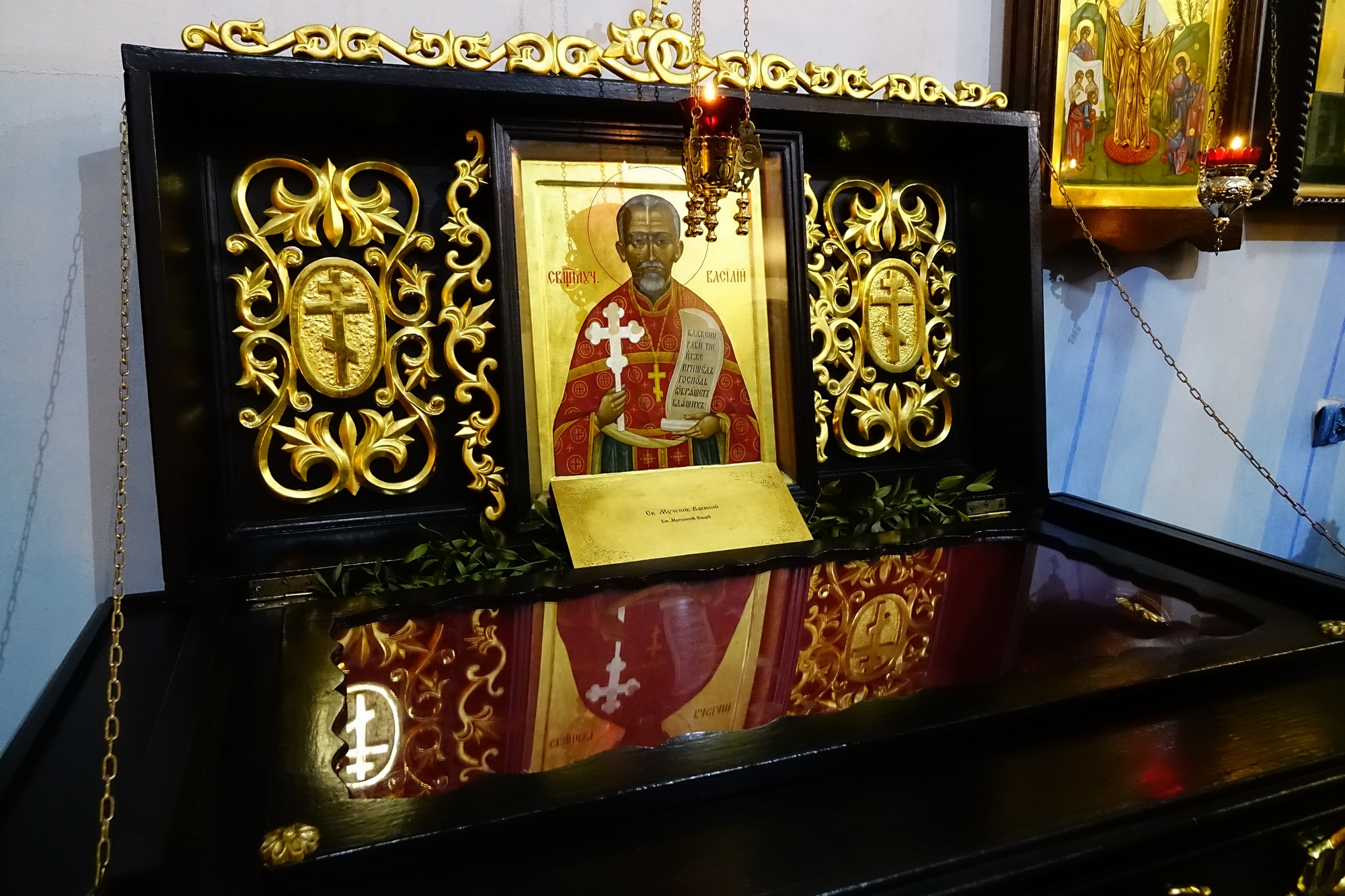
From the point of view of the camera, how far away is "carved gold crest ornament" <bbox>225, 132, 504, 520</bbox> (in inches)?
37.7

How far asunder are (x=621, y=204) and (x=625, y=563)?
476mm

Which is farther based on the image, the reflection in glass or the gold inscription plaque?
the gold inscription plaque

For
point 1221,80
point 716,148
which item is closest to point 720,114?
point 716,148

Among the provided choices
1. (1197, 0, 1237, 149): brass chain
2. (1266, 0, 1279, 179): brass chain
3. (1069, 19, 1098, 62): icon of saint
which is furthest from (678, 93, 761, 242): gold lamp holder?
(1266, 0, 1279, 179): brass chain

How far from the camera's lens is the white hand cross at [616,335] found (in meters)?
1.06

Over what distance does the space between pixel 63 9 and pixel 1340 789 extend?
1.45 metres

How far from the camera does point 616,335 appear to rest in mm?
1070

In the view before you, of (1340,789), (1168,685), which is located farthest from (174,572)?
(1340,789)

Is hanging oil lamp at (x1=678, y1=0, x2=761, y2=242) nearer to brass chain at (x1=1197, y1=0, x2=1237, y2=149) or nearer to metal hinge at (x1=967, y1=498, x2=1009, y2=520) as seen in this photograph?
metal hinge at (x1=967, y1=498, x2=1009, y2=520)

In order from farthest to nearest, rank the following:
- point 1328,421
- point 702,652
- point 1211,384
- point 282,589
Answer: point 1328,421 < point 1211,384 < point 282,589 < point 702,652

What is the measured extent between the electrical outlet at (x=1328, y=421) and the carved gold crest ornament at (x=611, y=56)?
1.18 meters

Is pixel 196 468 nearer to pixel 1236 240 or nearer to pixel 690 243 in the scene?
pixel 690 243

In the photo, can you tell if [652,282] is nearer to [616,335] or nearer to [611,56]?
[616,335]

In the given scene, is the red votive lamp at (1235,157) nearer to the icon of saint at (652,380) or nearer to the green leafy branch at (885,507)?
the green leafy branch at (885,507)
